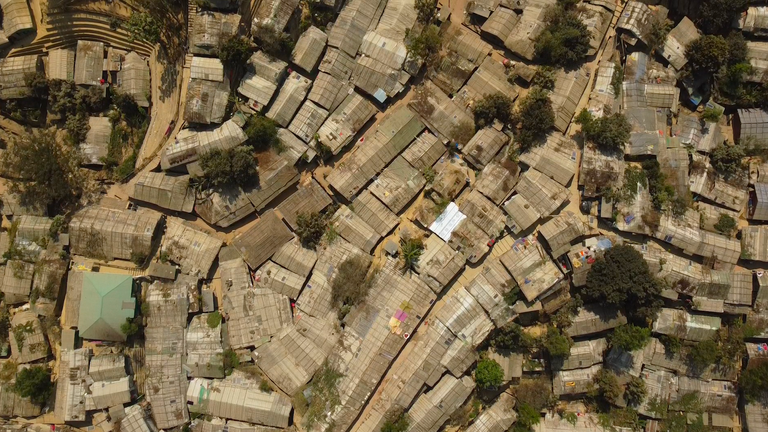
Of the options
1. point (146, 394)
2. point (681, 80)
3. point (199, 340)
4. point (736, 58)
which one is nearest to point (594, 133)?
point (681, 80)

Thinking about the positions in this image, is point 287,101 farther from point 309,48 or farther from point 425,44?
point 425,44

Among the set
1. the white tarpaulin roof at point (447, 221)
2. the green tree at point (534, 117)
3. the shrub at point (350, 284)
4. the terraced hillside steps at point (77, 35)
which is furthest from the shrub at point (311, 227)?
the terraced hillside steps at point (77, 35)

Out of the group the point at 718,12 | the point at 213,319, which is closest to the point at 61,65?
the point at 213,319

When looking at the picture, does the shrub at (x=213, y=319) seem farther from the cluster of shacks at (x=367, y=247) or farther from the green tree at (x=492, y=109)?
the green tree at (x=492, y=109)

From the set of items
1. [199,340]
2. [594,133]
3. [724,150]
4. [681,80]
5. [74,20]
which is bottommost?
[199,340]

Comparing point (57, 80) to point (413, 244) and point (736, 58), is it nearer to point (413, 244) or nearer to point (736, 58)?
point (413, 244)

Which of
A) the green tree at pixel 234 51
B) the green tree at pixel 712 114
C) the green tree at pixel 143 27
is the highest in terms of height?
the green tree at pixel 712 114
